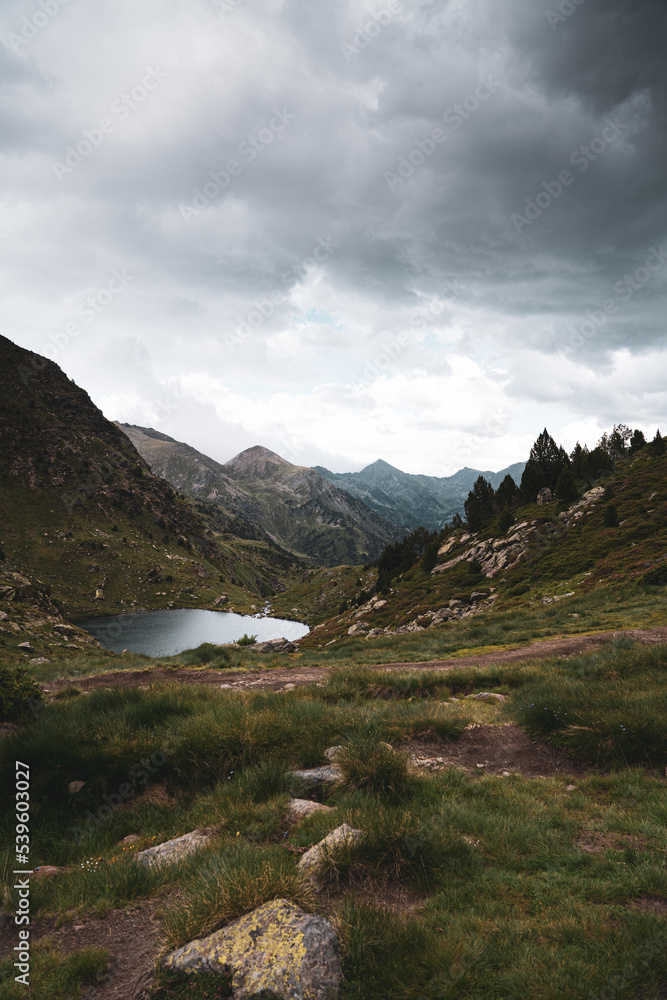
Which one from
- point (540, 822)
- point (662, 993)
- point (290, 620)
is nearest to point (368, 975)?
point (662, 993)

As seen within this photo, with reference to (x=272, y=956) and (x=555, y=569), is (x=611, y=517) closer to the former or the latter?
(x=555, y=569)

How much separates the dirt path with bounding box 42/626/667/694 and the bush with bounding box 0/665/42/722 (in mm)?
5774

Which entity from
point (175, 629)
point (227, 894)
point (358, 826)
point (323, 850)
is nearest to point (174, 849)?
point (227, 894)

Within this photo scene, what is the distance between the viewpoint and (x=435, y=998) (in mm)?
3273

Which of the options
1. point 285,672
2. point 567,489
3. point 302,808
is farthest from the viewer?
point 567,489

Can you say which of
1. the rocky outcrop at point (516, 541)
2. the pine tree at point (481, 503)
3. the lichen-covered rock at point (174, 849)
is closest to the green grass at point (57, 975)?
the lichen-covered rock at point (174, 849)

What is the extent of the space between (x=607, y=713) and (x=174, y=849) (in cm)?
860

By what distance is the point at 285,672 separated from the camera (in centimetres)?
1825

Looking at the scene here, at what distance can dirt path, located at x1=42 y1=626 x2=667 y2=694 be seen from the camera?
53.1ft

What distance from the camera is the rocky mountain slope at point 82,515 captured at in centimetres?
10919

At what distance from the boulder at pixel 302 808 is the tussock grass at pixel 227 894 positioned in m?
1.60

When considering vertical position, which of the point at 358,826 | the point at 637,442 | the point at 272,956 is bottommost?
the point at 358,826

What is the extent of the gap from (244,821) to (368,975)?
3.10m

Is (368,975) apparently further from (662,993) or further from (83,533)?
(83,533)
